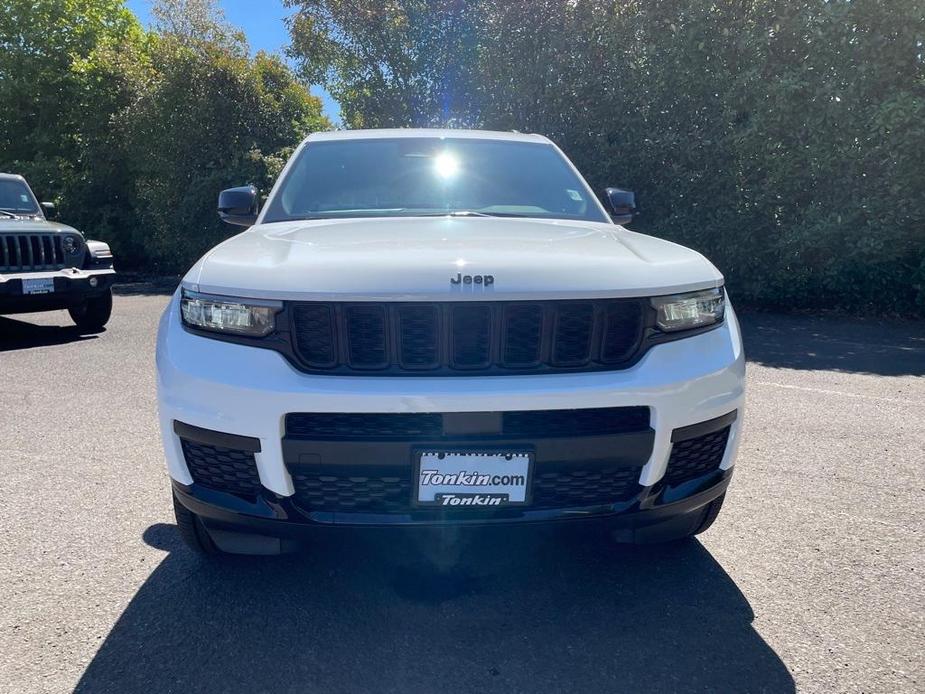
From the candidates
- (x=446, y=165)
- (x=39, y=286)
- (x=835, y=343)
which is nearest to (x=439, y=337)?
(x=446, y=165)

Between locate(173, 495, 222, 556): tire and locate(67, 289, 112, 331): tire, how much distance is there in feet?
22.4

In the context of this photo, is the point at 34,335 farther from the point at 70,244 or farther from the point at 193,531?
the point at 193,531

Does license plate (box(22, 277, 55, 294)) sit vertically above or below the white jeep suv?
below

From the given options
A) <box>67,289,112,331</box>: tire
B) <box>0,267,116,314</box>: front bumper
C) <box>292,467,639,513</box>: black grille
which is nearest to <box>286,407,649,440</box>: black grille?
<box>292,467,639,513</box>: black grille

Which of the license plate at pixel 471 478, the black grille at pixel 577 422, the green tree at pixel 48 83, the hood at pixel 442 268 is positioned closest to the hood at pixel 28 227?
the hood at pixel 442 268

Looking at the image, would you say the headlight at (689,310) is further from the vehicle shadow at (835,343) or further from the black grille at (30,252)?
the black grille at (30,252)

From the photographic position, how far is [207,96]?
14719 mm

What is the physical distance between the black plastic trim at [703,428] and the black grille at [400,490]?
169mm

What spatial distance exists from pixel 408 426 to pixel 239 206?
2.03 metres

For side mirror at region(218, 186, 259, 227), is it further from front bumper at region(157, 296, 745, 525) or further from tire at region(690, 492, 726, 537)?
tire at region(690, 492, 726, 537)

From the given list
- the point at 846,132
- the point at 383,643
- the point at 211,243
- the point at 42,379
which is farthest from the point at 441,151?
the point at 211,243

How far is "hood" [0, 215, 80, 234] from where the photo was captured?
303 inches

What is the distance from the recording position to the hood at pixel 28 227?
7691 mm

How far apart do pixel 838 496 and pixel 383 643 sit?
2.47 meters
